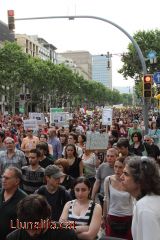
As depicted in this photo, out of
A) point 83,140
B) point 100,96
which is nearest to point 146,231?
point 83,140

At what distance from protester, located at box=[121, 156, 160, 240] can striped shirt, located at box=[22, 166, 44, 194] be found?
2999 mm

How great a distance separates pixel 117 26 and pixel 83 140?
656cm

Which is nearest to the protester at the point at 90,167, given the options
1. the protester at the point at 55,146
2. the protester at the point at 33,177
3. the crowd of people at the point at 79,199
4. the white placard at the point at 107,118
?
the crowd of people at the point at 79,199

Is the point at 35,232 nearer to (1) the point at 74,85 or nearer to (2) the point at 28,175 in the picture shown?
(2) the point at 28,175

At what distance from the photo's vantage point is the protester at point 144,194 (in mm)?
3074

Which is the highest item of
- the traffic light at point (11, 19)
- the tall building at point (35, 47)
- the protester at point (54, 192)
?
the tall building at point (35, 47)

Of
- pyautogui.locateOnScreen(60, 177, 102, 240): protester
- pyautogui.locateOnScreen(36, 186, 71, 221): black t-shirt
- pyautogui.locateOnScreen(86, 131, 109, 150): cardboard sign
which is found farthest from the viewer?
pyautogui.locateOnScreen(86, 131, 109, 150): cardboard sign

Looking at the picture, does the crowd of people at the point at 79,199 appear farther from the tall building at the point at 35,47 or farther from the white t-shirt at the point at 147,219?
the tall building at the point at 35,47

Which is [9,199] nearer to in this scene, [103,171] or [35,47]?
[103,171]

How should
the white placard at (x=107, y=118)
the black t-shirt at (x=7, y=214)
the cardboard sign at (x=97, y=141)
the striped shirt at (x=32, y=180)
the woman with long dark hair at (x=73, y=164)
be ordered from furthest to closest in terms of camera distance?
the white placard at (x=107, y=118)
the cardboard sign at (x=97, y=141)
the woman with long dark hair at (x=73, y=164)
the striped shirt at (x=32, y=180)
the black t-shirt at (x=7, y=214)

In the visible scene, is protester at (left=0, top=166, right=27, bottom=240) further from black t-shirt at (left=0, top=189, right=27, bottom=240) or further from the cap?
the cap

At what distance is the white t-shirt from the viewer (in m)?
3.06

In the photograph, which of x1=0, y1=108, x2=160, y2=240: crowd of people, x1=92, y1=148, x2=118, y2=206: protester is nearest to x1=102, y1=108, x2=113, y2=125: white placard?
x1=0, y1=108, x2=160, y2=240: crowd of people

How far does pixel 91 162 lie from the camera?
28.5ft
